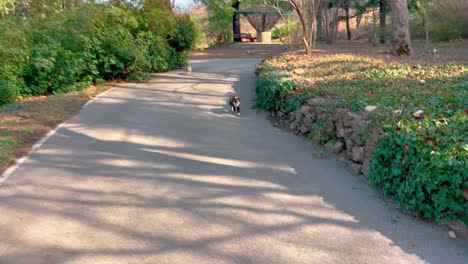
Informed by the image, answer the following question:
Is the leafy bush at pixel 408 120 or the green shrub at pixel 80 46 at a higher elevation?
the green shrub at pixel 80 46

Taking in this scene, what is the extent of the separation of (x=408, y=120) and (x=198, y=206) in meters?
3.01

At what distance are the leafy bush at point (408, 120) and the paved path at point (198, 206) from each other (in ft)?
1.04

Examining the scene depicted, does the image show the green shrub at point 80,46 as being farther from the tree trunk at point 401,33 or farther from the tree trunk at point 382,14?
the tree trunk at point 382,14

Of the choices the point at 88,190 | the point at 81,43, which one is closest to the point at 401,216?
the point at 88,190

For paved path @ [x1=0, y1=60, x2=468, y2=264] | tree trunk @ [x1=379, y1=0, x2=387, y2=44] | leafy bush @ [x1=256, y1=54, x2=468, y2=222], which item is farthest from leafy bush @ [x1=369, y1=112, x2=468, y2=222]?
tree trunk @ [x1=379, y1=0, x2=387, y2=44]

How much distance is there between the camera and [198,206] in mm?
5375

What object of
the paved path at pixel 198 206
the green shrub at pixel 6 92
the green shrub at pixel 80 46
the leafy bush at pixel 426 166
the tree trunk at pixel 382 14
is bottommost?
the paved path at pixel 198 206

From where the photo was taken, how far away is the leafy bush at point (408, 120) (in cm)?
463

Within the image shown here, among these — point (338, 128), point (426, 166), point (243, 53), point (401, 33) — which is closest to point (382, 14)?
point (243, 53)

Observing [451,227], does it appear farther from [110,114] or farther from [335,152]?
[110,114]

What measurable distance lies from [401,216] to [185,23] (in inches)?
699

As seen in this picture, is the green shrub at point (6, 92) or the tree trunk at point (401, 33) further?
the tree trunk at point (401, 33)

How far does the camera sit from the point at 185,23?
69.8ft

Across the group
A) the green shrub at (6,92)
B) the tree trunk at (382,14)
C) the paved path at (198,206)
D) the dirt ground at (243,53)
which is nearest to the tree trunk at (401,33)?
the paved path at (198,206)
